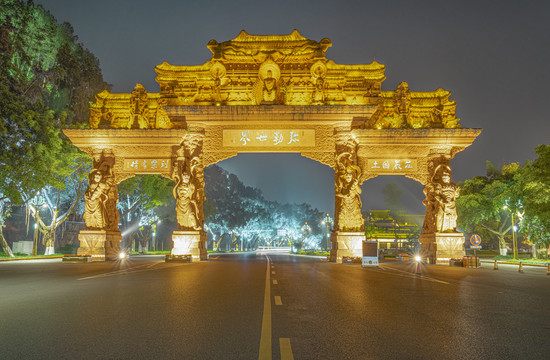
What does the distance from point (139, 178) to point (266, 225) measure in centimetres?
5540

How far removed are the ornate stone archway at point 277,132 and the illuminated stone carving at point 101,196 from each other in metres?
0.06

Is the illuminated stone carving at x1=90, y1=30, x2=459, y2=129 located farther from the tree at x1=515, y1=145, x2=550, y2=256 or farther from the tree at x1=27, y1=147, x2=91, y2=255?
the tree at x1=515, y1=145, x2=550, y2=256

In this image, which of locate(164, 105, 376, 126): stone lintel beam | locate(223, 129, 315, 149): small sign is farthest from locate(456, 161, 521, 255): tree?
locate(223, 129, 315, 149): small sign

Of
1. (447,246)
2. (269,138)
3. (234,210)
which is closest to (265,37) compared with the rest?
(269,138)

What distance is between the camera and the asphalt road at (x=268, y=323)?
16.0ft

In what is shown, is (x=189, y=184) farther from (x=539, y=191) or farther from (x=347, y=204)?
(x=539, y=191)

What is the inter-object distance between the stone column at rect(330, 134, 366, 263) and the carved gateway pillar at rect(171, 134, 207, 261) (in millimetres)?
8065

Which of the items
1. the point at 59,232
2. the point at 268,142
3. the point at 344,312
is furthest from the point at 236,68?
the point at 59,232

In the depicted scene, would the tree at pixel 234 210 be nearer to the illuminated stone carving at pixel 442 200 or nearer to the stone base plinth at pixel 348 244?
the stone base plinth at pixel 348 244

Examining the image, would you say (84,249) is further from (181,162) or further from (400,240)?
(400,240)

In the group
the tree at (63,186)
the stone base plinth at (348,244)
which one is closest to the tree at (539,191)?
the stone base plinth at (348,244)

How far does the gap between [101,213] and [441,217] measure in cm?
2070

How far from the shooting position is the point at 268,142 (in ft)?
88.1

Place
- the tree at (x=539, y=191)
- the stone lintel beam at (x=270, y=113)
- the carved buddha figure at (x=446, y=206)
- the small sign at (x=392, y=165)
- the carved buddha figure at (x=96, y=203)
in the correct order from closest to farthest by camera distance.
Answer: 1. the stone lintel beam at (x=270, y=113)
2. the carved buddha figure at (x=446, y=206)
3. the carved buddha figure at (x=96, y=203)
4. the small sign at (x=392, y=165)
5. the tree at (x=539, y=191)
